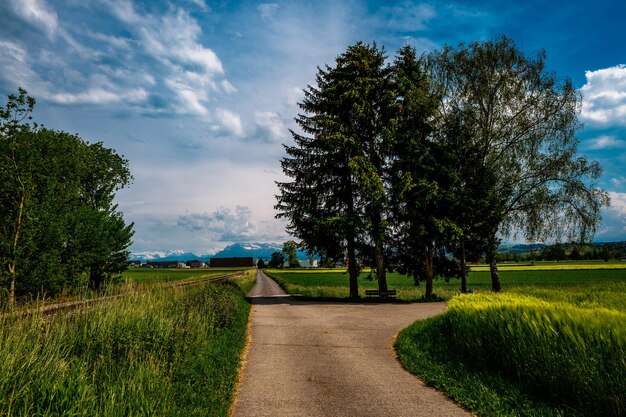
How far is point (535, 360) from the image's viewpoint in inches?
276

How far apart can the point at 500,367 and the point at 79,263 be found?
2819cm

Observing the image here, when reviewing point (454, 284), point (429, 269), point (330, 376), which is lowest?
point (454, 284)

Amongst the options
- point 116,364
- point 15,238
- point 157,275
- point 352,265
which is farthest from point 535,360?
point 15,238

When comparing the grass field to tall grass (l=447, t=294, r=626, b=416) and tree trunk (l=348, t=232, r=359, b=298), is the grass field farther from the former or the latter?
tree trunk (l=348, t=232, r=359, b=298)

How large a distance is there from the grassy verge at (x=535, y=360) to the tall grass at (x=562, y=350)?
12 millimetres

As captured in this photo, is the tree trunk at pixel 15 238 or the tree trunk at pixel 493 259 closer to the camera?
the tree trunk at pixel 15 238

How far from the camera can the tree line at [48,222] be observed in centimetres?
1878

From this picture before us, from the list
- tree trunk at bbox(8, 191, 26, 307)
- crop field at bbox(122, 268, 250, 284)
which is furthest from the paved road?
tree trunk at bbox(8, 191, 26, 307)

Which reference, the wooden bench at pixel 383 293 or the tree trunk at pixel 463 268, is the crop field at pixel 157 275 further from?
the tree trunk at pixel 463 268

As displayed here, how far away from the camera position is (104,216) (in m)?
30.3

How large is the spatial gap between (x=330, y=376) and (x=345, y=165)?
1842cm

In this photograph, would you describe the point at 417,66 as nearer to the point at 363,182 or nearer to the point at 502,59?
the point at 502,59

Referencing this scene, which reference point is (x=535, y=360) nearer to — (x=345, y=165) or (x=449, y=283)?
(x=345, y=165)

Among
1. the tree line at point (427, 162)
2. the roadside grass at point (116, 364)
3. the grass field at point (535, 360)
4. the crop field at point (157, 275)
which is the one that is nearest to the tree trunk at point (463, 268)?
the tree line at point (427, 162)
